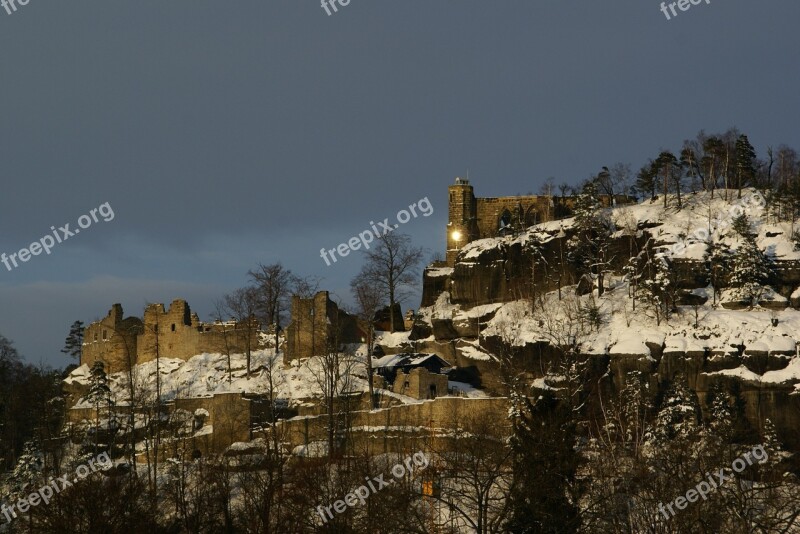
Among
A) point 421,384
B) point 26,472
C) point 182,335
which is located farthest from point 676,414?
point 182,335

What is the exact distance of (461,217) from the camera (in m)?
81.7

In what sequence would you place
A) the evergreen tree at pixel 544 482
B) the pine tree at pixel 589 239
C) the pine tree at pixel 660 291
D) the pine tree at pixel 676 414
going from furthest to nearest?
the pine tree at pixel 589 239 < the pine tree at pixel 660 291 < the pine tree at pixel 676 414 < the evergreen tree at pixel 544 482

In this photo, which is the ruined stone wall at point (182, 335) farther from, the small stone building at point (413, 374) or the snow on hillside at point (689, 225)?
the snow on hillside at point (689, 225)

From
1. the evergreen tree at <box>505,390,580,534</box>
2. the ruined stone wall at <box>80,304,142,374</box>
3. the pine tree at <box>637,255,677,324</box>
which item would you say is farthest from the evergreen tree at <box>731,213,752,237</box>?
the ruined stone wall at <box>80,304,142,374</box>

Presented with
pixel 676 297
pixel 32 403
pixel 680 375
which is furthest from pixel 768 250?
pixel 32 403

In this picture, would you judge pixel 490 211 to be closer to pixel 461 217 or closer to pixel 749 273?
pixel 461 217

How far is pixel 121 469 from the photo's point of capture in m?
54.0

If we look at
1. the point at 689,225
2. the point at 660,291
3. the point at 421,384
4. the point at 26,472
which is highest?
the point at 689,225

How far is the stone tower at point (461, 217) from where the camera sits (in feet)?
264

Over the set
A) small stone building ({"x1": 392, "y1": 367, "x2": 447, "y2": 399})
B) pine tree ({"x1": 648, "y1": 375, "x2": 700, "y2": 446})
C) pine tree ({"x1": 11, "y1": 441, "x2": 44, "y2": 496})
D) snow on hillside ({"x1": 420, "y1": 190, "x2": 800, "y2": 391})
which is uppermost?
snow on hillside ({"x1": 420, "y1": 190, "x2": 800, "y2": 391})

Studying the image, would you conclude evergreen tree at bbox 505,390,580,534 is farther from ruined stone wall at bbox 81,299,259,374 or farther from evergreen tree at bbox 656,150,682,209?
evergreen tree at bbox 656,150,682,209

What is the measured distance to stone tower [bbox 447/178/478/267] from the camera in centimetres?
8038

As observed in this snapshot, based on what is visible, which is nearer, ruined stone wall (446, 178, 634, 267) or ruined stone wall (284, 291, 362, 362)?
ruined stone wall (284, 291, 362, 362)

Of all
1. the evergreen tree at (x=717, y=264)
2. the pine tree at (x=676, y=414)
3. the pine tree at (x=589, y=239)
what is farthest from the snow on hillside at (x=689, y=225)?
the pine tree at (x=676, y=414)
